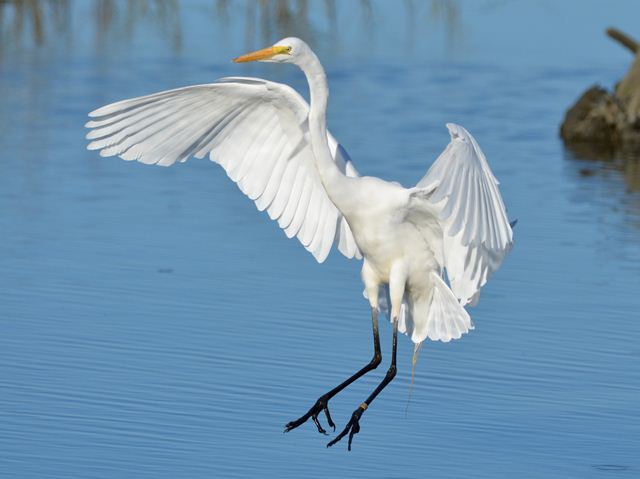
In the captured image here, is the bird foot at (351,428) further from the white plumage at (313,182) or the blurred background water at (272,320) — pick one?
the white plumage at (313,182)

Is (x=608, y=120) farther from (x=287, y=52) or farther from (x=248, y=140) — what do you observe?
(x=287, y=52)

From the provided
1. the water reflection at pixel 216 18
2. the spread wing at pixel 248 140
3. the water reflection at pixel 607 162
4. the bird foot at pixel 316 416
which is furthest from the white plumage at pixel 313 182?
the water reflection at pixel 216 18

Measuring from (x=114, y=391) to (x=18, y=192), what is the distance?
4.72 m

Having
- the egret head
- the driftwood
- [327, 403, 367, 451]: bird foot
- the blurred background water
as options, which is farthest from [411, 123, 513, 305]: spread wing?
the driftwood

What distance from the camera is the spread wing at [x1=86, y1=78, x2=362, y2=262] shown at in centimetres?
721

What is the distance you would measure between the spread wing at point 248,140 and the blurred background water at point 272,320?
89cm

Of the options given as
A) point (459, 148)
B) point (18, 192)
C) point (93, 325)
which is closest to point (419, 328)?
point (459, 148)

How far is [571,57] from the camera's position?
20094mm

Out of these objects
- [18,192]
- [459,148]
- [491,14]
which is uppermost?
[459,148]

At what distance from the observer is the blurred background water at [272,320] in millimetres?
7043

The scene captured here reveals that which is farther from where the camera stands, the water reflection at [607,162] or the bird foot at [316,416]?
the water reflection at [607,162]

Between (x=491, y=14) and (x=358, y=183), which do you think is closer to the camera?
(x=358, y=183)

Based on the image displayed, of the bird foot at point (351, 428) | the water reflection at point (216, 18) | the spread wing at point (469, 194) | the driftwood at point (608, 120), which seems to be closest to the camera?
the spread wing at point (469, 194)

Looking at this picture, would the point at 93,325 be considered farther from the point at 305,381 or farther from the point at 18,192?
the point at 18,192
